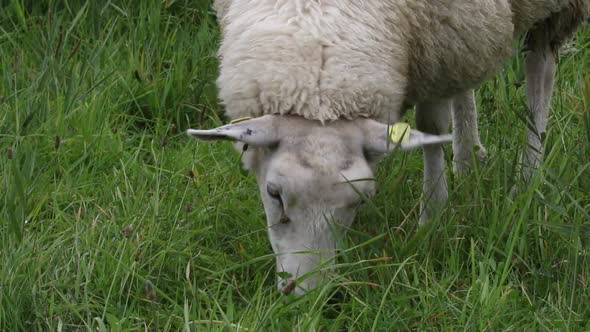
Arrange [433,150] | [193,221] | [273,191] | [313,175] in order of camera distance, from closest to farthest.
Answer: [313,175], [273,191], [193,221], [433,150]

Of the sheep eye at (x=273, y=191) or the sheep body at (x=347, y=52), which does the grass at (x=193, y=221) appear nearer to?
the sheep eye at (x=273, y=191)

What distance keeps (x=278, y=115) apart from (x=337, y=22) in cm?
30

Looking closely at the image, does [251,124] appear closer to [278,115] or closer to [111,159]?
[278,115]

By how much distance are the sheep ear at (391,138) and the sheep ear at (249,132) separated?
0.25 m

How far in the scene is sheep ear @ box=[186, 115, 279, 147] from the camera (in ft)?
9.46

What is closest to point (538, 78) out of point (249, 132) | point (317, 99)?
point (317, 99)

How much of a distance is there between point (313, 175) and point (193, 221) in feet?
2.46

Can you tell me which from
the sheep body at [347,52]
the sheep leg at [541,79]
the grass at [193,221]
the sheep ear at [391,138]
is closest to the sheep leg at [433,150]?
the grass at [193,221]

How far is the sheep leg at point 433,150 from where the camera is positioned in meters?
3.82

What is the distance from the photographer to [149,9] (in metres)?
4.89

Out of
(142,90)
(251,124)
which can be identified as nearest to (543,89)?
(142,90)

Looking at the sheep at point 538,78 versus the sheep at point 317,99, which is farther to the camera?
the sheep at point 538,78

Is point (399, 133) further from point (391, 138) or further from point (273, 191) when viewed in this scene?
point (273, 191)

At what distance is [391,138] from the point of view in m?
2.96
